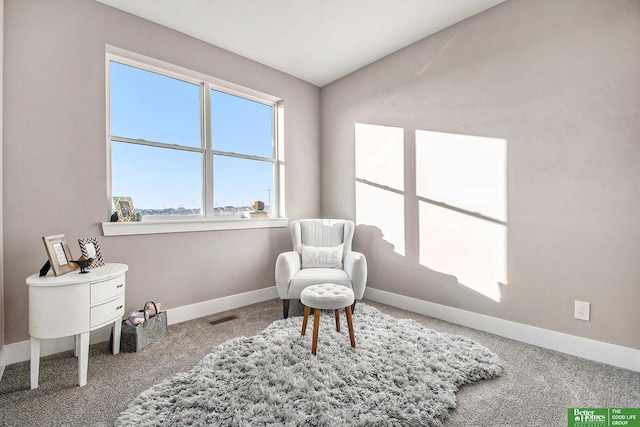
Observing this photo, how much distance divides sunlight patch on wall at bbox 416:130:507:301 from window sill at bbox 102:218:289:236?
5.49 feet

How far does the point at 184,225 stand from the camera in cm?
279

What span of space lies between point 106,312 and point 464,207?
9.27 feet

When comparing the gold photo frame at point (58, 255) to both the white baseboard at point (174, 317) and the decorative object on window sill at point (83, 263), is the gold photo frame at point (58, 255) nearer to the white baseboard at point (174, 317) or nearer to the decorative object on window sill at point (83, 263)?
the decorative object on window sill at point (83, 263)

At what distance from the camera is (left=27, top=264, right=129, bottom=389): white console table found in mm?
1679

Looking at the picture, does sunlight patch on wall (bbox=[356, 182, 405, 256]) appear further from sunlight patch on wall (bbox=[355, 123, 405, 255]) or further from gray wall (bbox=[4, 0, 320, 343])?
gray wall (bbox=[4, 0, 320, 343])

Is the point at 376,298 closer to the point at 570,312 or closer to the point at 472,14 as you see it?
the point at 570,312

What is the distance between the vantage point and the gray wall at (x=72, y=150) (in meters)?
2.02

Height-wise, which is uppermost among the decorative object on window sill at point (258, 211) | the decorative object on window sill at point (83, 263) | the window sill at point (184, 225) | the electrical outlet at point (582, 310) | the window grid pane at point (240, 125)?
the window grid pane at point (240, 125)

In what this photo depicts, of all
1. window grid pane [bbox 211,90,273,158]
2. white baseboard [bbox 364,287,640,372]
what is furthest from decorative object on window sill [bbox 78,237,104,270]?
white baseboard [bbox 364,287,640,372]

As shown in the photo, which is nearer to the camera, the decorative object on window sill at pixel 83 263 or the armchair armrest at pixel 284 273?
the decorative object on window sill at pixel 83 263

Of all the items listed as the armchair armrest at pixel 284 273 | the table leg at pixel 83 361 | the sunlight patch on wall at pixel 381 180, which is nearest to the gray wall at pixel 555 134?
the sunlight patch on wall at pixel 381 180

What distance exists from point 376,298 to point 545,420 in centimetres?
199

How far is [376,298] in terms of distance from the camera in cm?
337

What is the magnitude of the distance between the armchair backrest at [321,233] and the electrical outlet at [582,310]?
1894 millimetres
